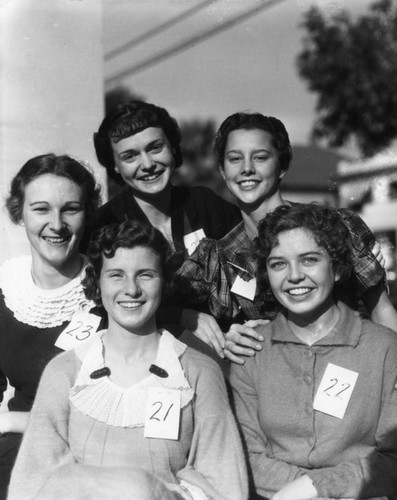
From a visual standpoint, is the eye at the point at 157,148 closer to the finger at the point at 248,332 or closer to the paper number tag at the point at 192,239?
the paper number tag at the point at 192,239

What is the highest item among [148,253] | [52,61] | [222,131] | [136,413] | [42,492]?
[52,61]

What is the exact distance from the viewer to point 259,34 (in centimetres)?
607

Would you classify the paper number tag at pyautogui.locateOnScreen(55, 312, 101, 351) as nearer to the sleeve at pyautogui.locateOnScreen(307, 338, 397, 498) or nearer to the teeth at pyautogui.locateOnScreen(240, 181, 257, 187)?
the teeth at pyautogui.locateOnScreen(240, 181, 257, 187)

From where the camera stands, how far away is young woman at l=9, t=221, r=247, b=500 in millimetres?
2701

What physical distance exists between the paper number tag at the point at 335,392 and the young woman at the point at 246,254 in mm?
481

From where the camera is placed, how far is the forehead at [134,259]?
2861mm

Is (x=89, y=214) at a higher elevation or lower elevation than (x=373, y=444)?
higher

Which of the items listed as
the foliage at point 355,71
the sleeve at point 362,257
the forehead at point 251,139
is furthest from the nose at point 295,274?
the foliage at point 355,71

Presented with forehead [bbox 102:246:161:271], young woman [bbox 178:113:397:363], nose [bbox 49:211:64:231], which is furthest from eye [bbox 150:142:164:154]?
forehead [bbox 102:246:161:271]

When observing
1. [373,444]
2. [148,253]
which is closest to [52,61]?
[148,253]

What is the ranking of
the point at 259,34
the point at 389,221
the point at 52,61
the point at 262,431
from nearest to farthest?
the point at 262,431 < the point at 52,61 < the point at 259,34 < the point at 389,221

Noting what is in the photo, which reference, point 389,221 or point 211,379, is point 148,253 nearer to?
point 211,379

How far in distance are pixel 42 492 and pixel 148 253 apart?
84 centimetres

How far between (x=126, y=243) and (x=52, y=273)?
538 millimetres
